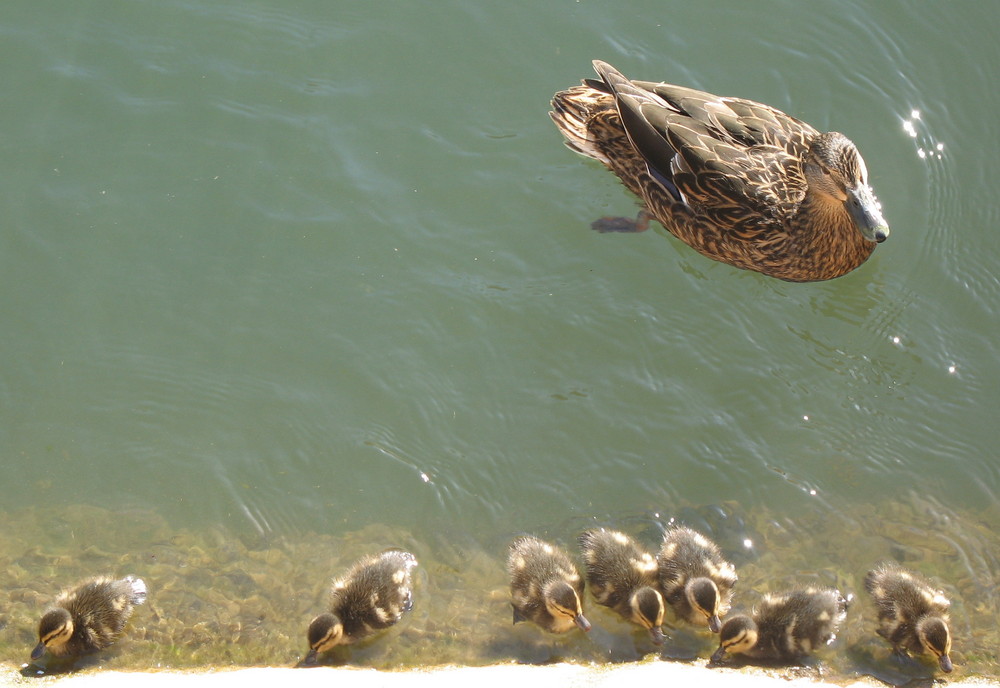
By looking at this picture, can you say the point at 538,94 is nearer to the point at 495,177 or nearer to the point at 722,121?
the point at 495,177

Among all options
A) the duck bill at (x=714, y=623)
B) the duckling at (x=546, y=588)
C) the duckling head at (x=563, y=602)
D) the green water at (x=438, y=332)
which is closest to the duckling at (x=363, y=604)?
the green water at (x=438, y=332)

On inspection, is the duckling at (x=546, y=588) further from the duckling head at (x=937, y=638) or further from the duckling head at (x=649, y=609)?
the duckling head at (x=937, y=638)

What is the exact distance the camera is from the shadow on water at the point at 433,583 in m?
4.04

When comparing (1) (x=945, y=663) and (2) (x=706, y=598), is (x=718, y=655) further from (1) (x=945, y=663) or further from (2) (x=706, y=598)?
(1) (x=945, y=663)

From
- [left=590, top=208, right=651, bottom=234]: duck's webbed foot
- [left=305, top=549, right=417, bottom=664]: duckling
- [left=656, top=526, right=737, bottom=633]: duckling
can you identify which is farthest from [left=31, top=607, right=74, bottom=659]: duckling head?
[left=590, top=208, right=651, bottom=234]: duck's webbed foot

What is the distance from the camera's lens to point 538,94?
17.9 ft

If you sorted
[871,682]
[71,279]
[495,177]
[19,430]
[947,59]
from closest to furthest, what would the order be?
[871,682]
[19,430]
[71,279]
[495,177]
[947,59]

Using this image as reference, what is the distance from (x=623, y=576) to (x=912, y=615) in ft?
3.78

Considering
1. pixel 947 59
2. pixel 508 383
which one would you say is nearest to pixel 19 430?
pixel 508 383

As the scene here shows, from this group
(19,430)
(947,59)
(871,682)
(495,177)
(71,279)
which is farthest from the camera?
(947,59)

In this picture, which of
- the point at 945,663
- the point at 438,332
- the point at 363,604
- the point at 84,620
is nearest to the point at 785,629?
the point at 945,663

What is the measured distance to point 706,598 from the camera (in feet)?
12.9

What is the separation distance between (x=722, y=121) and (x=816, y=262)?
0.82 m

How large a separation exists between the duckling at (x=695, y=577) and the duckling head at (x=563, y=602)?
40 centimetres
